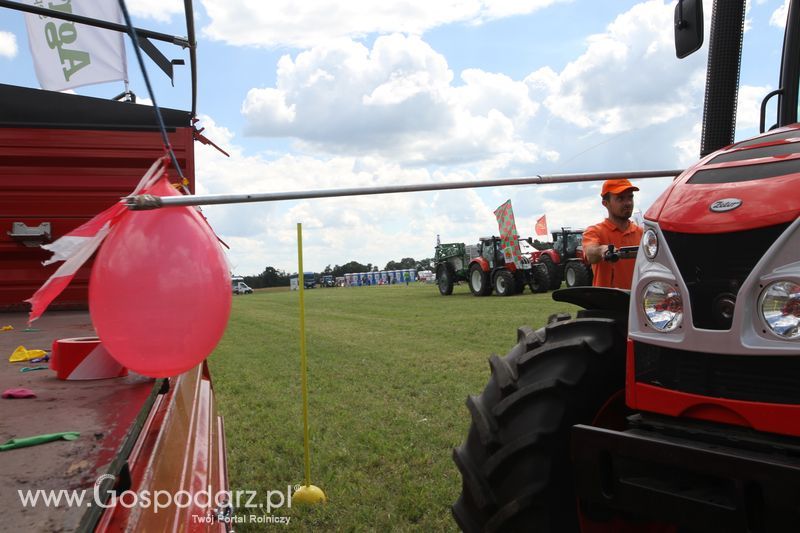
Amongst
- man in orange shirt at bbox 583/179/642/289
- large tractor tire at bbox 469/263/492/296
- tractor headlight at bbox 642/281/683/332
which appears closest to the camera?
tractor headlight at bbox 642/281/683/332

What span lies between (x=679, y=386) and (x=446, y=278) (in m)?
22.4

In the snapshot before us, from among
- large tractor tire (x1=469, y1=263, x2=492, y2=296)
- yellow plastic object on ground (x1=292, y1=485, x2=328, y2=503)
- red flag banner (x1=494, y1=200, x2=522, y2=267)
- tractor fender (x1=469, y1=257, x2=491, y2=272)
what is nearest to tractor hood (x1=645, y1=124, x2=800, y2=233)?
yellow plastic object on ground (x1=292, y1=485, x2=328, y2=503)

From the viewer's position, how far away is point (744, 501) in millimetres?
1506

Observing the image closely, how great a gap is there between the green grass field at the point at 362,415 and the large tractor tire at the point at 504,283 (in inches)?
283

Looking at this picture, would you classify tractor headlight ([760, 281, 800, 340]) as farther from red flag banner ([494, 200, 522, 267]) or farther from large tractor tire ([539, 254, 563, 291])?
large tractor tire ([539, 254, 563, 291])

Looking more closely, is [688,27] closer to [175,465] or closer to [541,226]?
[175,465]

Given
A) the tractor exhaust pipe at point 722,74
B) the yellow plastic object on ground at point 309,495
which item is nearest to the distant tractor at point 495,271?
the yellow plastic object on ground at point 309,495

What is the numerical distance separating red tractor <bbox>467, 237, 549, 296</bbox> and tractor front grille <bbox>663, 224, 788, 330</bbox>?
1802 cm

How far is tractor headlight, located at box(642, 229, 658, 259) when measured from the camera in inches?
73.5

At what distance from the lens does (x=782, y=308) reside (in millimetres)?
1563

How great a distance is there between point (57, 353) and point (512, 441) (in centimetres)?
154

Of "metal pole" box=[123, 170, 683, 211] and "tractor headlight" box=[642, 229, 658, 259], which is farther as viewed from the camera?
"tractor headlight" box=[642, 229, 658, 259]

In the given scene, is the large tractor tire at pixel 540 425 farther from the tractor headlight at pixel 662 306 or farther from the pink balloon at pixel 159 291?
the pink balloon at pixel 159 291

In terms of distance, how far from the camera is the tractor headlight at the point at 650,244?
1867 millimetres
